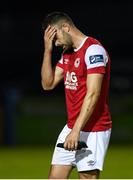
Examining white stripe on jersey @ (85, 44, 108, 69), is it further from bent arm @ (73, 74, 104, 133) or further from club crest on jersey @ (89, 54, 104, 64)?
bent arm @ (73, 74, 104, 133)

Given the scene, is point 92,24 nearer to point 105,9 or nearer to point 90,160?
point 105,9

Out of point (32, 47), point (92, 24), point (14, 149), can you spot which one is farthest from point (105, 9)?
point (14, 149)

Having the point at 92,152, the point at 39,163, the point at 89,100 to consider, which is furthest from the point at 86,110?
the point at 39,163

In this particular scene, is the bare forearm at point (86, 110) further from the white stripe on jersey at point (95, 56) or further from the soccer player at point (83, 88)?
the white stripe on jersey at point (95, 56)

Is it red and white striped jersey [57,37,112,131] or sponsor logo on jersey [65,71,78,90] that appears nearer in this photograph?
red and white striped jersey [57,37,112,131]

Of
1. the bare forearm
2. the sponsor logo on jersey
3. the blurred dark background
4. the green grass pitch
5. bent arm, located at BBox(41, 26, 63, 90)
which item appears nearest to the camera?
the bare forearm

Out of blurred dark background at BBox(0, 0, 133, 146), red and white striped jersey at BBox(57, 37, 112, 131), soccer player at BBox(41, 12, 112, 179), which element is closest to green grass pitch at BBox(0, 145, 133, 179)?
blurred dark background at BBox(0, 0, 133, 146)

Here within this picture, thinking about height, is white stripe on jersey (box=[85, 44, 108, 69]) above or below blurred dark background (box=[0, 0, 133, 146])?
above

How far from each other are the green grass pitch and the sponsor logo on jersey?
16.8 ft

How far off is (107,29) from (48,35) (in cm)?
Answer: 2701

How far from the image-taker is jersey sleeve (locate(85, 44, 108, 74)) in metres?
7.56

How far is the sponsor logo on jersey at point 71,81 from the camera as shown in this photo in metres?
7.85

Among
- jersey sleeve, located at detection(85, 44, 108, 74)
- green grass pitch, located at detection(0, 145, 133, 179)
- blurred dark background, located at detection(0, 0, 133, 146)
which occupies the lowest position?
green grass pitch, located at detection(0, 145, 133, 179)

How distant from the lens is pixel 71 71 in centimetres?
791
